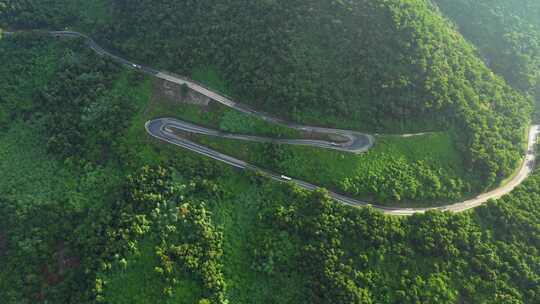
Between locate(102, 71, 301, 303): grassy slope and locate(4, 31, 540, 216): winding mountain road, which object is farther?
locate(4, 31, 540, 216): winding mountain road

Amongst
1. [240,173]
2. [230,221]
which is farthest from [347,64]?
[230,221]

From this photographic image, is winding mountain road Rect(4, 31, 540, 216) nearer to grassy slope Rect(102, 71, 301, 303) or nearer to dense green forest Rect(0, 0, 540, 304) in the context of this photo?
grassy slope Rect(102, 71, 301, 303)

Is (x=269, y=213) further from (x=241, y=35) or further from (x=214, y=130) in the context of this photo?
(x=241, y=35)

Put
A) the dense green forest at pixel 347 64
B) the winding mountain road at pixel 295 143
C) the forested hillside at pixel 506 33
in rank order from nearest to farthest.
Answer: the winding mountain road at pixel 295 143 < the dense green forest at pixel 347 64 < the forested hillside at pixel 506 33

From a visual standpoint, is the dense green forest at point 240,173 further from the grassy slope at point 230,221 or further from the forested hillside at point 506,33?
the forested hillside at point 506,33

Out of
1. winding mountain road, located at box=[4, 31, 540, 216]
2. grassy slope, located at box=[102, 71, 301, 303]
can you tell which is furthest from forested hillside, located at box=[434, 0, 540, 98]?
grassy slope, located at box=[102, 71, 301, 303]

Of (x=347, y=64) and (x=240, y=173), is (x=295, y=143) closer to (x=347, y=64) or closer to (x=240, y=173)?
(x=240, y=173)

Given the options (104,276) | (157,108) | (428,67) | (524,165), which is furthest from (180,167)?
(524,165)

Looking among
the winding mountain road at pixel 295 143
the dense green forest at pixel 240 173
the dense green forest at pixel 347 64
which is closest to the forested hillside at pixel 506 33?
the dense green forest at pixel 240 173
